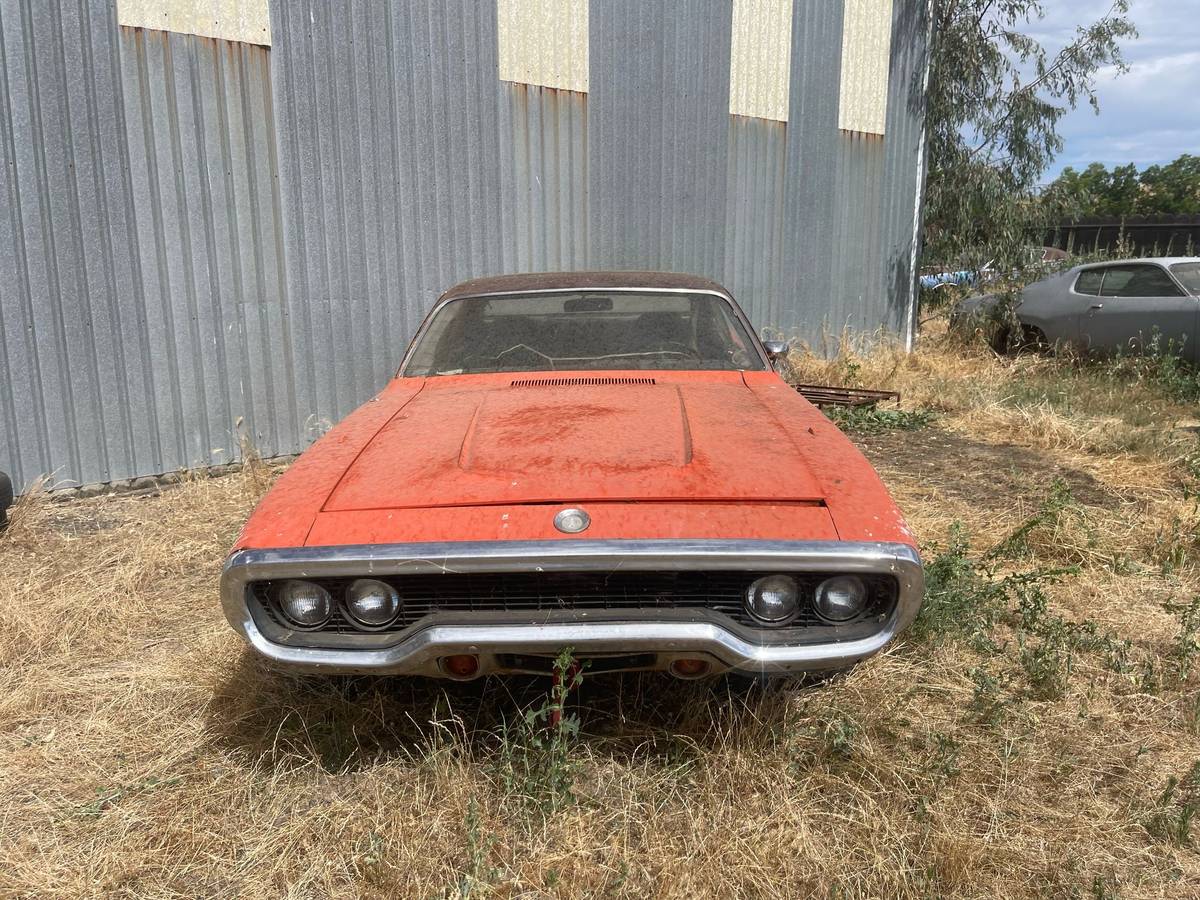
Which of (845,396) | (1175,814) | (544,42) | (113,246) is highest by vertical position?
(544,42)

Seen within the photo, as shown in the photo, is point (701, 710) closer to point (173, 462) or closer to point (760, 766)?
point (760, 766)

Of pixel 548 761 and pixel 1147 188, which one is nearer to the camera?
pixel 548 761

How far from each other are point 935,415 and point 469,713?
A: 20.1 feet

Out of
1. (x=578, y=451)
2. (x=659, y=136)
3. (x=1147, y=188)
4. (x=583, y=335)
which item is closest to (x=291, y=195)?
(x=583, y=335)

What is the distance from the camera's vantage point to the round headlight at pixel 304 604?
236 cm

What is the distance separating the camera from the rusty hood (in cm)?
245

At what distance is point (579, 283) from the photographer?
13.3ft

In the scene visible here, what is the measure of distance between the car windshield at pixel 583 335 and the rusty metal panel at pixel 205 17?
2.76m

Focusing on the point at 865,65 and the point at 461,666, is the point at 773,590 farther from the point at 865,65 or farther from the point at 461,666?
the point at 865,65

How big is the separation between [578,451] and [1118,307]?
29.0ft

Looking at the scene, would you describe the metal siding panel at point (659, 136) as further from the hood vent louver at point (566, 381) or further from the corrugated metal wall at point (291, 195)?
the hood vent louver at point (566, 381)

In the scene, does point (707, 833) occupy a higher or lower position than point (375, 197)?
lower

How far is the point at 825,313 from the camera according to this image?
10.2 metres

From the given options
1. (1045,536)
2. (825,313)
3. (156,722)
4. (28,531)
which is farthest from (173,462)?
(825,313)
